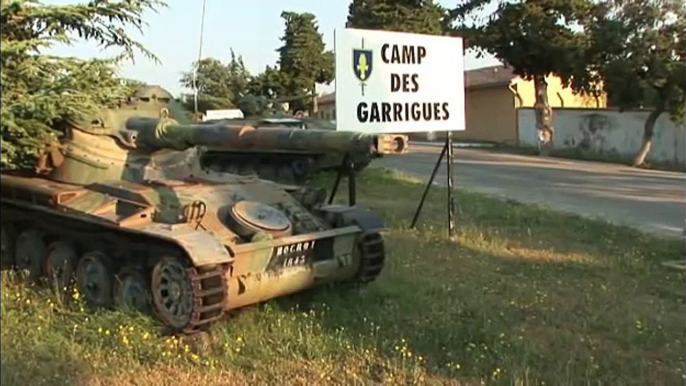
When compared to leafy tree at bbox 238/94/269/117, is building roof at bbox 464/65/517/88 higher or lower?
higher

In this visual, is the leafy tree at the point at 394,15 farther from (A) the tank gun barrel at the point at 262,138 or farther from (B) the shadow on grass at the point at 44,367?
(B) the shadow on grass at the point at 44,367

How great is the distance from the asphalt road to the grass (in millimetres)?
3893

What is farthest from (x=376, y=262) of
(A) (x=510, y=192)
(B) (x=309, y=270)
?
(A) (x=510, y=192)

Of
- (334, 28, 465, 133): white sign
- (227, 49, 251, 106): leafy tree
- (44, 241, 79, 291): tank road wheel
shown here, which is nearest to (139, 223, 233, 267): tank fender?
(44, 241, 79, 291): tank road wheel

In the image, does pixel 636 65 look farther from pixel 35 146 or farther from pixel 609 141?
pixel 35 146

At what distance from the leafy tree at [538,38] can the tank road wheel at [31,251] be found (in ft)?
65.0

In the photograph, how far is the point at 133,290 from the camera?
5840 millimetres

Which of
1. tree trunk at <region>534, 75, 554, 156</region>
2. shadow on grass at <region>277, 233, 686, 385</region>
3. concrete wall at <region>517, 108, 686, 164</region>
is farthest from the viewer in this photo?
tree trunk at <region>534, 75, 554, 156</region>

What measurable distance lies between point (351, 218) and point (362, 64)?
220 cm

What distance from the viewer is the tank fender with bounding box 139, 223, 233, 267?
5109 mm

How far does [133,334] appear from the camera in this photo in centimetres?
522

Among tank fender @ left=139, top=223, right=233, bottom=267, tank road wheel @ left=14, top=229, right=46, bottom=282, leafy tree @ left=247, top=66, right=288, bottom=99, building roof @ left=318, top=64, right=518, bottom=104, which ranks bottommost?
tank road wheel @ left=14, top=229, right=46, bottom=282

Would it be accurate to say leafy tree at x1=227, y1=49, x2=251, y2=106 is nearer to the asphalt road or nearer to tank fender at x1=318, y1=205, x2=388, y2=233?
the asphalt road

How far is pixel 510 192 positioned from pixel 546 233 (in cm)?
532
